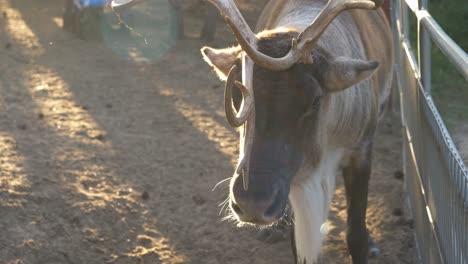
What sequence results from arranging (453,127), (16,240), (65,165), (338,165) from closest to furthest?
(338,165)
(16,240)
(65,165)
(453,127)

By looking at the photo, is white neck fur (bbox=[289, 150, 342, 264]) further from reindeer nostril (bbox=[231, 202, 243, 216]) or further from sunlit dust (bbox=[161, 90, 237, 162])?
sunlit dust (bbox=[161, 90, 237, 162])

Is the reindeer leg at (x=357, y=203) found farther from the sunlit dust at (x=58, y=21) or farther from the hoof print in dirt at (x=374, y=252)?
the sunlit dust at (x=58, y=21)

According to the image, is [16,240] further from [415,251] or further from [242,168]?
[415,251]

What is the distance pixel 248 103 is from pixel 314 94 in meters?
0.48

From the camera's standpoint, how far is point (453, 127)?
20.2ft

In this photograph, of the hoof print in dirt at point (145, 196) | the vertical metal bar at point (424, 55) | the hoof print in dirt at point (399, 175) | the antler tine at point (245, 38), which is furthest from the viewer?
the hoof print in dirt at point (399, 175)

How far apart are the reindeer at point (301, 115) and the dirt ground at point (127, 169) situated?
73 centimetres

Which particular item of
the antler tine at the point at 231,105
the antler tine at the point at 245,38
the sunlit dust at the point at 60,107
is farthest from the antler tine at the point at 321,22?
the sunlit dust at the point at 60,107

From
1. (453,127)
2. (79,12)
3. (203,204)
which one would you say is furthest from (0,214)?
(79,12)

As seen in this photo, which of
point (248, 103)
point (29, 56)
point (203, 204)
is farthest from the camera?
point (29, 56)

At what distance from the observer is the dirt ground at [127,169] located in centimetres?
446

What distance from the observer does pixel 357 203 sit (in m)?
4.13

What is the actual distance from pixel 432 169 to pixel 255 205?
0.80 m

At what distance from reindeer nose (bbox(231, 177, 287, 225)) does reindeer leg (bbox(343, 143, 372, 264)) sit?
3.77ft
